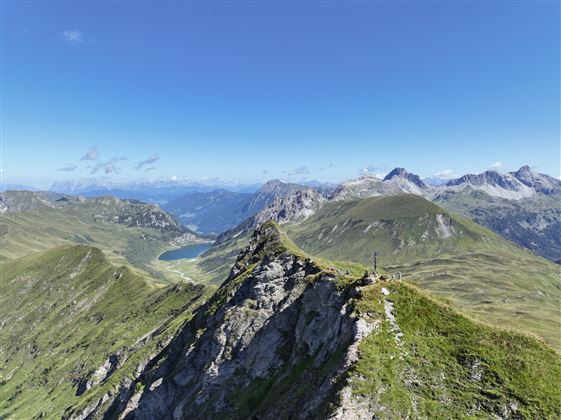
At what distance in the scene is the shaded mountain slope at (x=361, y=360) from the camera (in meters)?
50.5

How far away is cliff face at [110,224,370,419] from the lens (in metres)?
64.8

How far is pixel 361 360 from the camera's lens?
180ft

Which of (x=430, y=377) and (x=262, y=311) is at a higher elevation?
(x=430, y=377)

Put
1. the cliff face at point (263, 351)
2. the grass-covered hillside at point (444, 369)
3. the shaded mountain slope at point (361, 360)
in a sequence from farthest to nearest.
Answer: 1. the cliff face at point (263, 351)
2. the shaded mountain slope at point (361, 360)
3. the grass-covered hillside at point (444, 369)

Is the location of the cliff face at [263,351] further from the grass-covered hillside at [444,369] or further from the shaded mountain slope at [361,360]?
the grass-covered hillside at [444,369]

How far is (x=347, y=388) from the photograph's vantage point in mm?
51562

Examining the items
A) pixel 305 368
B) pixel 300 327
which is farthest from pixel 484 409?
pixel 300 327

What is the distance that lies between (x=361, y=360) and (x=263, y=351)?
41.8 m

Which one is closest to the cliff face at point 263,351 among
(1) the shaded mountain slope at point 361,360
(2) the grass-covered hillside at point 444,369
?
(1) the shaded mountain slope at point 361,360

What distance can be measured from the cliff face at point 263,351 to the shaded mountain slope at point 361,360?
0.31m

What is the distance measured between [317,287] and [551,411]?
4522 centimetres

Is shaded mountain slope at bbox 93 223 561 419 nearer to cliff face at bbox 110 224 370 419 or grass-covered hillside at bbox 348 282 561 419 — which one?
grass-covered hillside at bbox 348 282 561 419

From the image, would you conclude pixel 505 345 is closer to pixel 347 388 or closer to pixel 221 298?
pixel 347 388

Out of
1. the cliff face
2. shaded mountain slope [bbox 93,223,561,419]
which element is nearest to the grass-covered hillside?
shaded mountain slope [bbox 93,223,561,419]
